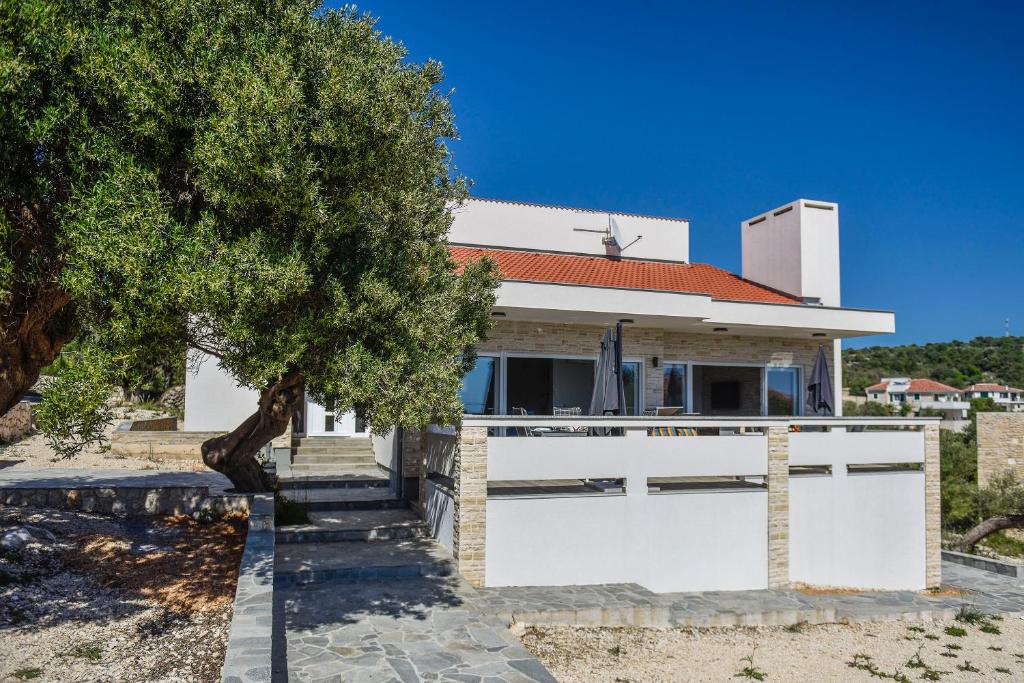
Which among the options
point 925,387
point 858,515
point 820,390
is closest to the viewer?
point 858,515

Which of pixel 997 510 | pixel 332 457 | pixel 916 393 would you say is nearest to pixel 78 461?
pixel 332 457

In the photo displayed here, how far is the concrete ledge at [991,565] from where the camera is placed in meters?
16.0

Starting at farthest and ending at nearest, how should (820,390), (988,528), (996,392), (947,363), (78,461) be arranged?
1. (947,363)
2. (996,392)
3. (988,528)
4. (78,461)
5. (820,390)

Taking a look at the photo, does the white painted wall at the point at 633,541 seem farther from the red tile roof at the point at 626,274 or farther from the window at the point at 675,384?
the red tile roof at the point at 626,274

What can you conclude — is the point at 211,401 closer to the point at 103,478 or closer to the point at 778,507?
the point at 103,478

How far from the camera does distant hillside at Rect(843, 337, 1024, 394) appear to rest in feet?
286

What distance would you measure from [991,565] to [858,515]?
20.6 feet

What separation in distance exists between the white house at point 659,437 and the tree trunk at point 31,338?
3763 millimetres

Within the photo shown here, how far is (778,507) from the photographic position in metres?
12.0

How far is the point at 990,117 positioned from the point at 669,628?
1251 inches

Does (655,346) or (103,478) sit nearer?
(103,478)

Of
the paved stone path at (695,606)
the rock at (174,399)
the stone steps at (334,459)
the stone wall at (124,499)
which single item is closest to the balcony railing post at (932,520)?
the paved stone path at (695,606)

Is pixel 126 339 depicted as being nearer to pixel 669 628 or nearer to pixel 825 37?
pixel 669 628

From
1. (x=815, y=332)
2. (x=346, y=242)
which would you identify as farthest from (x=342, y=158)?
(x=815, y=332)
